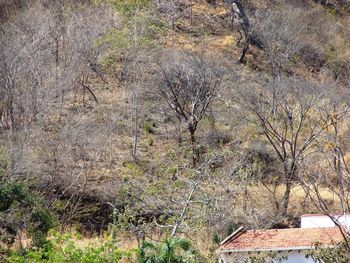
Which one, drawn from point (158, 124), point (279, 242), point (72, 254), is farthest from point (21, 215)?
point (158, 124)

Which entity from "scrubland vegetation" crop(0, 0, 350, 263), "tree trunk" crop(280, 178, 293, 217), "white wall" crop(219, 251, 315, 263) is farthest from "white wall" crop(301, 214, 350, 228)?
"tree trunk" crop(280, 178, 293, 217)

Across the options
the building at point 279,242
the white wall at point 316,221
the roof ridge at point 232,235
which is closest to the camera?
the building at point 279,242

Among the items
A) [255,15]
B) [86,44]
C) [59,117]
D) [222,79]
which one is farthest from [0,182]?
[255,15]

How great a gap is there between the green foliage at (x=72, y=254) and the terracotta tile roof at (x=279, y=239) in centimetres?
Result: 443

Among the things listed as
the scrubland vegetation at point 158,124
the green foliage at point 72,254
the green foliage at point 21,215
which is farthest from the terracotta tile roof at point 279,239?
the green foliage at point 21,215

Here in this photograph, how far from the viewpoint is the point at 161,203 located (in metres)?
22.0

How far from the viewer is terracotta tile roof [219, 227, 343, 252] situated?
796 inches

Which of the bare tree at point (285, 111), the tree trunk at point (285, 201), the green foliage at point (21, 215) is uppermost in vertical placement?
the green foliage at point (21, 215)

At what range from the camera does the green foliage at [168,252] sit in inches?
693

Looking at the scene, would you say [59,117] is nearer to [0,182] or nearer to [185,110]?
[185,110]

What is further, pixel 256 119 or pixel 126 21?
pixel 126 21

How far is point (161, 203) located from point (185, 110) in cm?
1218

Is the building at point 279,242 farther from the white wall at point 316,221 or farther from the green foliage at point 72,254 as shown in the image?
the green foliage at point 72,254

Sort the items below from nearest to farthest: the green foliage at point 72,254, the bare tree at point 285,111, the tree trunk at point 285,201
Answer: the green foliage at point 72,254 < the tree trunk at point 285,201 < the bare tree at point 285,111
